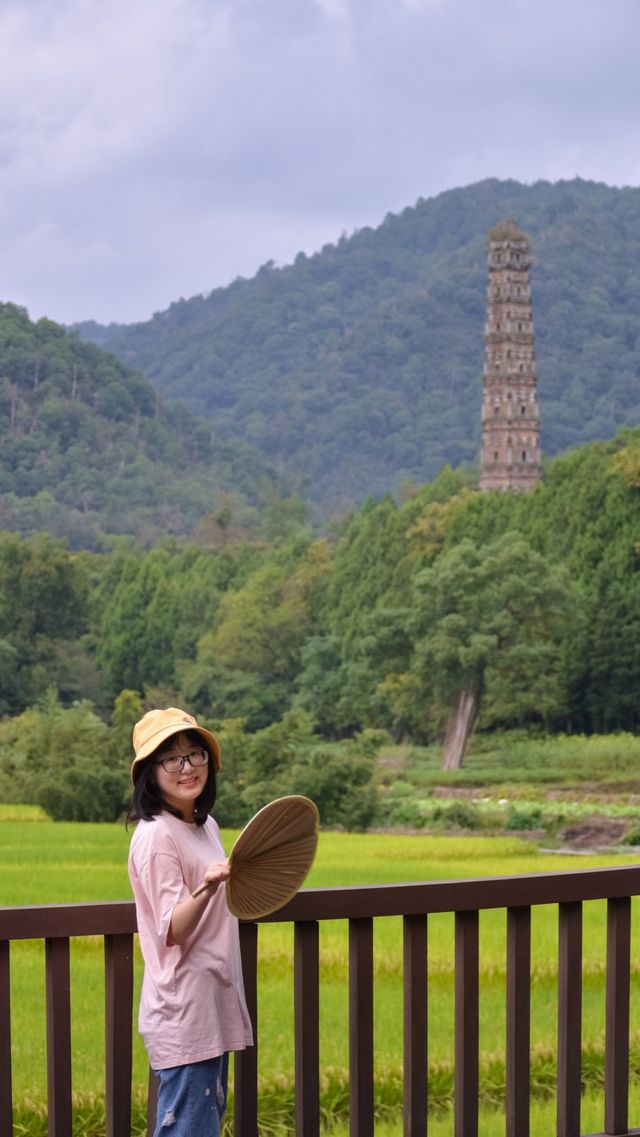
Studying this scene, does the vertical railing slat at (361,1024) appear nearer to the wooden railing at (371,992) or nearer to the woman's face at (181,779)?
the wooden railing at (371,992)

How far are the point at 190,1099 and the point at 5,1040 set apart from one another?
286 mm

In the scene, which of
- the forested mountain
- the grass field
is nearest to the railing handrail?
the grass field

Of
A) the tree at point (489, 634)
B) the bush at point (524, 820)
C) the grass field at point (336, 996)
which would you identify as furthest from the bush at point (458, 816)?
the grass field at point (336, 996)

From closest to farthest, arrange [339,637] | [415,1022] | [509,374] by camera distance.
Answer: [415,1022]
[339,637]
[509,374]

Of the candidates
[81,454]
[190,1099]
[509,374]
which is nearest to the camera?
[190,1099]

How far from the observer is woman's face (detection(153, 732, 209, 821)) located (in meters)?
2.22

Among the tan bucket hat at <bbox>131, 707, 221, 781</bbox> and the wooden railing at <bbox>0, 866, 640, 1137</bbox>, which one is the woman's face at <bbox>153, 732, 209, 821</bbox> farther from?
the wooden railing at <bbox>0, 866, 640, 1137</bbox>

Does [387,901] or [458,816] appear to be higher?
[387,901]

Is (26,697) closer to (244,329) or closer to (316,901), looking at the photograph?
(316,901)

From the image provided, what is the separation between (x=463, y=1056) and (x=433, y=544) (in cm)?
2957

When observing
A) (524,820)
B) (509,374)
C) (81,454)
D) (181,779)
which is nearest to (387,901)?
(181,779)

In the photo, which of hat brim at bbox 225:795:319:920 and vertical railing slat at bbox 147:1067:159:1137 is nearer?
hat brim at bbox 225:795:319:920

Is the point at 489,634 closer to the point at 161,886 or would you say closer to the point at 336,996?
the point at 336,996

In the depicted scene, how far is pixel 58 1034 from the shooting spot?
2.24 meters
